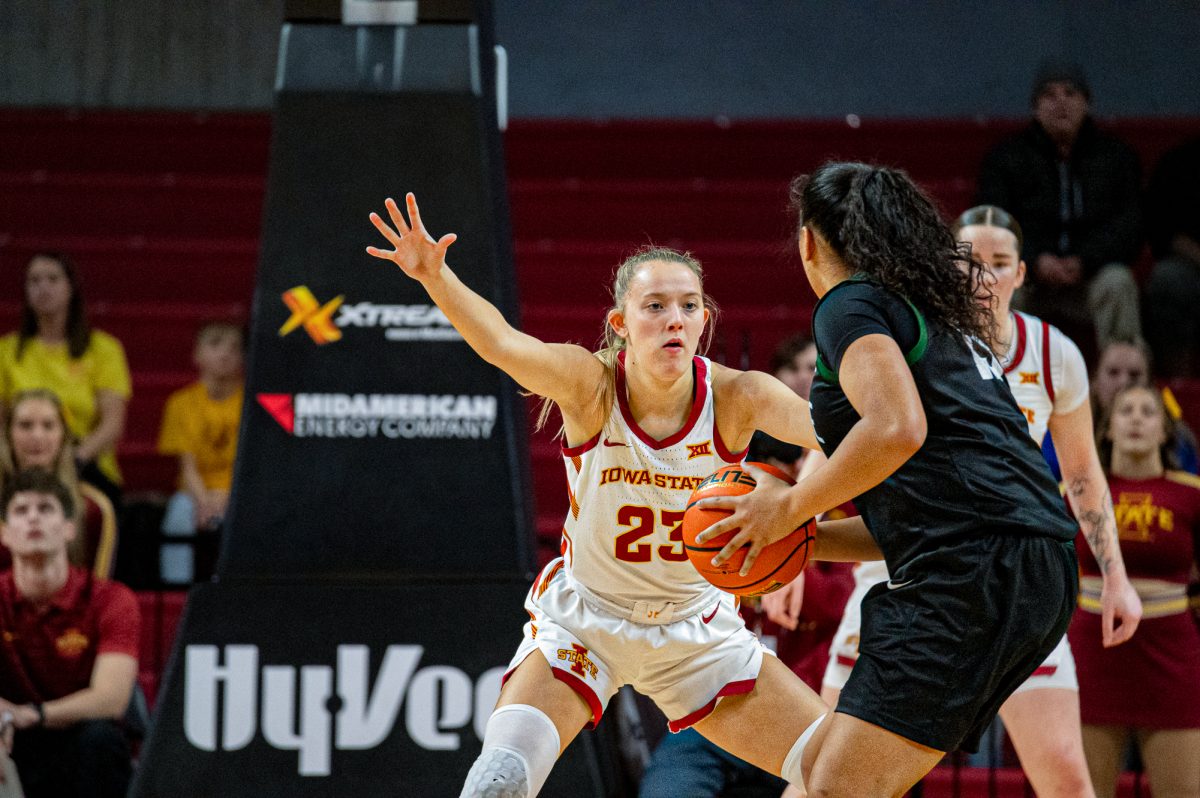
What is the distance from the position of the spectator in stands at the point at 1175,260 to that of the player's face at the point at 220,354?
14.7 feet

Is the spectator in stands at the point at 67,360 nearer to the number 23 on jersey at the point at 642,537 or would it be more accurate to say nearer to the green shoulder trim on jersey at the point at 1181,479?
the number 23 on jersey at the point at 642,537

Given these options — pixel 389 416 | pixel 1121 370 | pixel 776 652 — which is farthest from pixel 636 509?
pixel 1121 370

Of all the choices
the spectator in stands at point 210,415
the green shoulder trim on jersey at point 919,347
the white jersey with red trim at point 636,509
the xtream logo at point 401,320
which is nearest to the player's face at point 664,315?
the white jersey with red trim at point 636,509

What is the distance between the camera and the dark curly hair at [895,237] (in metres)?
2.96

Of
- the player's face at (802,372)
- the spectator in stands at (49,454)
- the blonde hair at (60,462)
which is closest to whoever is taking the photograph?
the blonde hair at (60,462)

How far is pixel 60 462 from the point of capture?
5770 millimetres

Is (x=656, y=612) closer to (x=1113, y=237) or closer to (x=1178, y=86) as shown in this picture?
(x=1113, y=237)

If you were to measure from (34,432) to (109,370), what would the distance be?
1.10 metres

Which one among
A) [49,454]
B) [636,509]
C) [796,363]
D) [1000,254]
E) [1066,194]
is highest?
[1066,194]

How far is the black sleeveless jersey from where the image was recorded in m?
2.86

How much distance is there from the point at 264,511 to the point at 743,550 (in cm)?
207

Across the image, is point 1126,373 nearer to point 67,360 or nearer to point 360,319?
point 360,319

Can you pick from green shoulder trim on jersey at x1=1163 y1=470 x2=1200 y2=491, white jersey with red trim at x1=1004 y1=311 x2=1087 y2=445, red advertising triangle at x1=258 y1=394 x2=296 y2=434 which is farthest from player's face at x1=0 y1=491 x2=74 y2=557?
green shoulder trim on jersey at x1=1163 y1=470 x2=1200 y2=491

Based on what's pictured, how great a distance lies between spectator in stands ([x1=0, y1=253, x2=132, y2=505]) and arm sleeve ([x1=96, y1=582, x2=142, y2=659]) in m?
1.57
